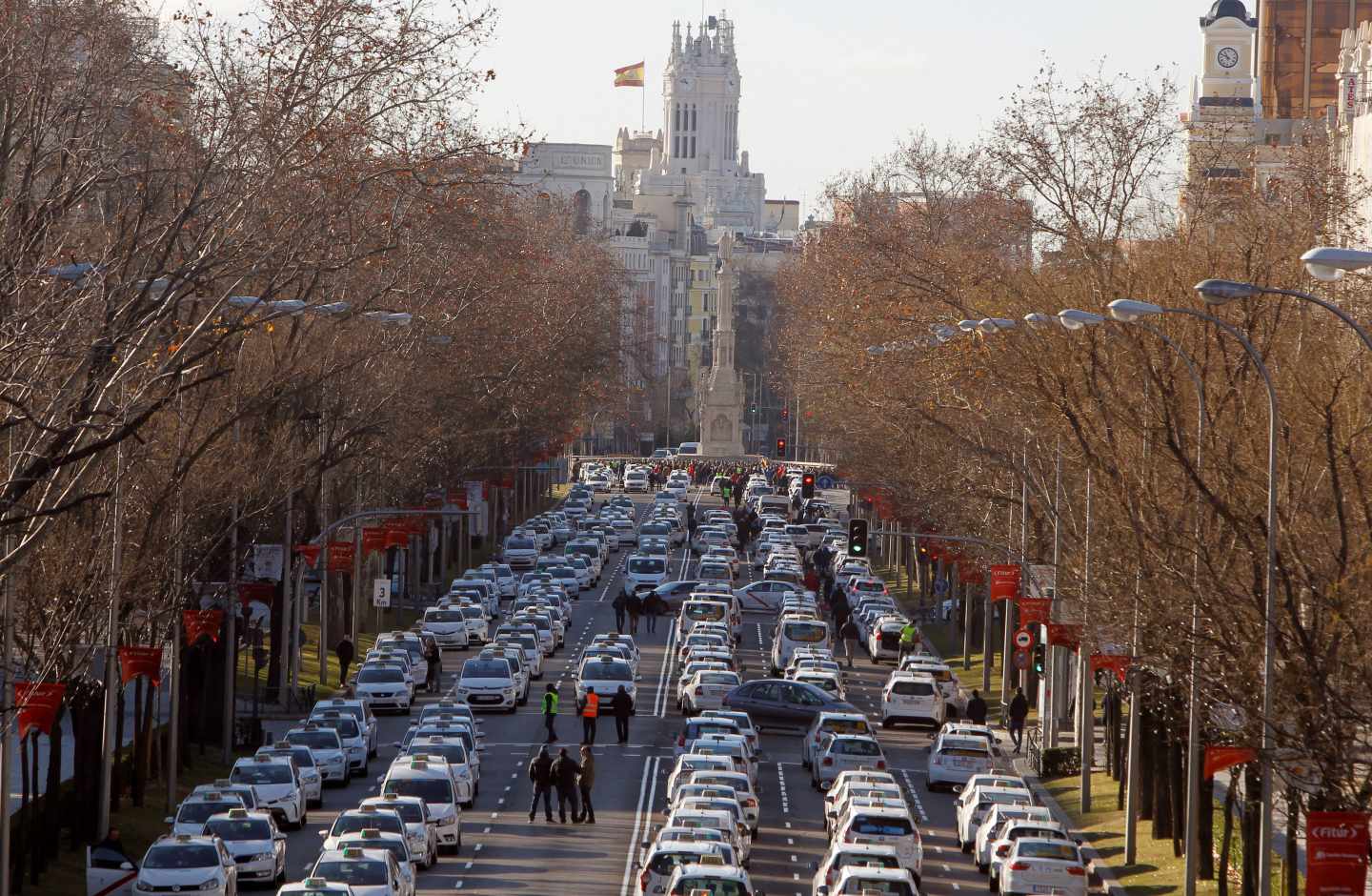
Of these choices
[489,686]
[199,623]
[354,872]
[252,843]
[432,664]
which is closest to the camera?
[354,872]

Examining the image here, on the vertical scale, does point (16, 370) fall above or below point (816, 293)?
below

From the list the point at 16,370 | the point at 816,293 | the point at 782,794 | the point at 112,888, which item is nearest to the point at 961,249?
the point at 782,794

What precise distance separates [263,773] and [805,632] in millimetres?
25630

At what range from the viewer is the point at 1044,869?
31.1 m

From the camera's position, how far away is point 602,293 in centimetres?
12138

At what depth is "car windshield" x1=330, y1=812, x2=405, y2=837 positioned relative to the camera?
3138 cm

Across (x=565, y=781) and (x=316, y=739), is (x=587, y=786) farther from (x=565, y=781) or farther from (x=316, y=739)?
(x=316, y=739)

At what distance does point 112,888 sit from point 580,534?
62.7 meters

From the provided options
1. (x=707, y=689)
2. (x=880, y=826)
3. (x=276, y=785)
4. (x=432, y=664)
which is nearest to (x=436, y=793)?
(x=276, y=785)

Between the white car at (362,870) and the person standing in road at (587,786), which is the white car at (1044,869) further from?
the person standing in road at (587,786)

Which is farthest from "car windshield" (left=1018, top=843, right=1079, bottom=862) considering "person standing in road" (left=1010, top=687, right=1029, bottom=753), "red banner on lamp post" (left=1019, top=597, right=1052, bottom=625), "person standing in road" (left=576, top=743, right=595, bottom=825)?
"person standing in road" (left=1010, top=687, right=1029, bottom=753)

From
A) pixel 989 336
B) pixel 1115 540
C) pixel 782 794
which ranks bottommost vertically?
pixel 782 794

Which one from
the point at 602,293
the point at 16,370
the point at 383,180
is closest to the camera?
the point at 16,370

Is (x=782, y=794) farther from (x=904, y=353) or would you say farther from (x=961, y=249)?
(x=961, y=249)
